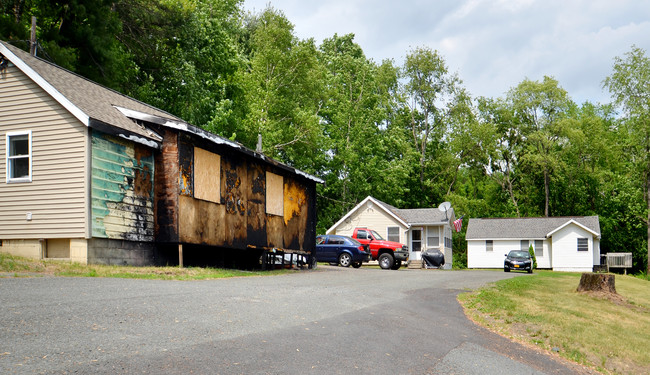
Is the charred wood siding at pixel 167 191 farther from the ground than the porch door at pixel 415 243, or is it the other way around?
the charred wood siding at pixel 167 191

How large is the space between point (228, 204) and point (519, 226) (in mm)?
38568

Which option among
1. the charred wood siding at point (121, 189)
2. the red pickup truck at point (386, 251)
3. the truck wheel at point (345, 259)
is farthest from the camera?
the red pickup truck at point (386, 251)

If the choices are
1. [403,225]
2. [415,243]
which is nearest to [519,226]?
[415,243]

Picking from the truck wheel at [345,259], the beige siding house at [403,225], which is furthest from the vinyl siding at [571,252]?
the truck wheel at [345,259]

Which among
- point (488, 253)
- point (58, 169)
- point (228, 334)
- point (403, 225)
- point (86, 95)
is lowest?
point (488, 253)

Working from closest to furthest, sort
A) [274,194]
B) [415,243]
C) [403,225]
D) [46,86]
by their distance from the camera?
[46,86] → [274,194] → [403,225] → [415,243]

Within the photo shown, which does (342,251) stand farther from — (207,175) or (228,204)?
(207,175)

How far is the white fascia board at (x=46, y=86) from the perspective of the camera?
16.0m

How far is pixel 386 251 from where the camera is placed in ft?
112

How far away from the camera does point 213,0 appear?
42.5 metres

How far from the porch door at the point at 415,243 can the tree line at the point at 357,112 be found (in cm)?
768

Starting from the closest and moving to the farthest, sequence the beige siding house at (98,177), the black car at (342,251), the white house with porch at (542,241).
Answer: the beige siding house at (98,177) → the black car at (342,251) → the white house with porch at (542,241)

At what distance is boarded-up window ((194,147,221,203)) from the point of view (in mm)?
19125

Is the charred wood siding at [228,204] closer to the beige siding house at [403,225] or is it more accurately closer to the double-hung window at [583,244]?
the beige siding house at [403,225]
